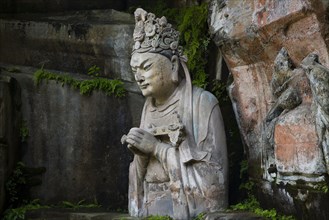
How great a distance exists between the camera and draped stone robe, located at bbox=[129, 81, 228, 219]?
22.6 feet

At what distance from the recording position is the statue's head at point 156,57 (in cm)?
727

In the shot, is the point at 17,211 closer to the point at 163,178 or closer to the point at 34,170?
the point at 34,170

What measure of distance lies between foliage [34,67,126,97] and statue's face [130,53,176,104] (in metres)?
1.25

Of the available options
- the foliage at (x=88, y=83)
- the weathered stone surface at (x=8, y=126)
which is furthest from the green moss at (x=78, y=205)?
the foliage at (x=88, y=83)

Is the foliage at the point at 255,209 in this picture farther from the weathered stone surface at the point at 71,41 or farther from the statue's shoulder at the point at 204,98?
the weathered stone surface at the point at 71,41

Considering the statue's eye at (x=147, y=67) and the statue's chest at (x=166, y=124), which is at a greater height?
the statue's eye at (x=147, y=67)

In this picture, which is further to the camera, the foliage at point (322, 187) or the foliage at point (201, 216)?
the foliage at point (201, 216)

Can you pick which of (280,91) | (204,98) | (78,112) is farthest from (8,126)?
(280,91)

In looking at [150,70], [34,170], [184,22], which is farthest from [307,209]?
[34,170]

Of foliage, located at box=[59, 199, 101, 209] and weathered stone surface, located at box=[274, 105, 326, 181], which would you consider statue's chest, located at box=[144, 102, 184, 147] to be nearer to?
weathered stone surface, located at box=[274, 105, 326, 181]

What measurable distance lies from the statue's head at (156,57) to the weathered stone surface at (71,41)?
4.46ft

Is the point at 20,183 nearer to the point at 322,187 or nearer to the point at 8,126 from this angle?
the point at 8,126

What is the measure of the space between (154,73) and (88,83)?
1.64m

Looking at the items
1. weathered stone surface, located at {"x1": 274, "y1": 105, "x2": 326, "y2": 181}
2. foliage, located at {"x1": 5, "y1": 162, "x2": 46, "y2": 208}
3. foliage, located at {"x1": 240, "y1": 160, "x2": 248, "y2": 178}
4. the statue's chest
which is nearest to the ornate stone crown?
the statue's chest
